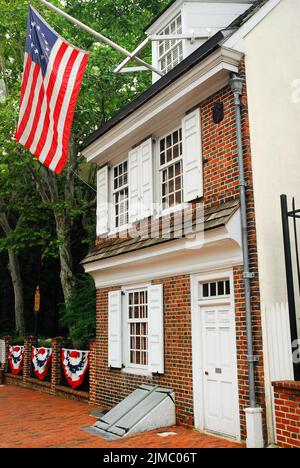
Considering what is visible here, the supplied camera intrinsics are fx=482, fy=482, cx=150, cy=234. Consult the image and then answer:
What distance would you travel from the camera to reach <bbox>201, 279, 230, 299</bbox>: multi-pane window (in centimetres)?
793

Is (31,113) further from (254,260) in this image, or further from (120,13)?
(120,13)

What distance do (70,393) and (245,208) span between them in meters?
8.00

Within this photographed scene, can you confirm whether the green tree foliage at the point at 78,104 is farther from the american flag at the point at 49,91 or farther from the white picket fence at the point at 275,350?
the white picket fence at the point at 275,350

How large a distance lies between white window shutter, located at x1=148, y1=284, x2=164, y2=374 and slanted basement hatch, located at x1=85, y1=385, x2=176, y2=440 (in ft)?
1.50

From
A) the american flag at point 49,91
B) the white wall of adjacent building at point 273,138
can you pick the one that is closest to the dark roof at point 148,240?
the white wall of adjacent building at point 273,138

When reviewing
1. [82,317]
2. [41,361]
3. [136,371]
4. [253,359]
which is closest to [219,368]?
[253,359]

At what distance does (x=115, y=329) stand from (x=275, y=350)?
459 centimetres

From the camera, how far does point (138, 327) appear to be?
10328mm

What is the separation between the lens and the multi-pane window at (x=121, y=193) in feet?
37.6

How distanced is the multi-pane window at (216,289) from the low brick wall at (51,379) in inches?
182

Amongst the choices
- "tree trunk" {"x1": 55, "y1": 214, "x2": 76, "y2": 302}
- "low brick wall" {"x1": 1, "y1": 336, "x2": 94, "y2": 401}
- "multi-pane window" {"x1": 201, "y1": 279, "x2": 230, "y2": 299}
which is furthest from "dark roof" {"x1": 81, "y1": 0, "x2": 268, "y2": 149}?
"tree trunk" {"x1": 55, "y1": 214, "x2": 76, "y2": 302}

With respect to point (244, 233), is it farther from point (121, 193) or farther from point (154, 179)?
point (121, 193)

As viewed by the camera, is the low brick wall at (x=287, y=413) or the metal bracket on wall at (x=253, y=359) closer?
the low brick wall at (x=287, y=413)

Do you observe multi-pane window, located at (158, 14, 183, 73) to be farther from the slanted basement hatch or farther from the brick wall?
the slanted basement hatch
